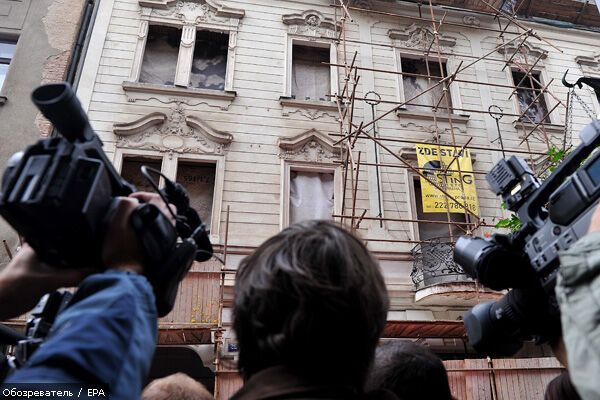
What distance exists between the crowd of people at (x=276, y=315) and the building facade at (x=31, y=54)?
8.28m

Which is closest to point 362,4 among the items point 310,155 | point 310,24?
point 310,24

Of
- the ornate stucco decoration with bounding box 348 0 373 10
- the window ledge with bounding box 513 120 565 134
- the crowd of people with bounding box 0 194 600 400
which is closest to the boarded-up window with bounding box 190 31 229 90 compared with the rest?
the ornate stucco decoration with bounding box 348 0 373 10

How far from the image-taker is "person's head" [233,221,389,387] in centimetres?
99

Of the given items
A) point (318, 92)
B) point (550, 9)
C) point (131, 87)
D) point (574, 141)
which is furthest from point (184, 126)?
point (550, 9)

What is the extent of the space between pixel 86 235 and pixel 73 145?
0.23 metres

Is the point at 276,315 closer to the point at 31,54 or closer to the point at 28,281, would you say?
the point at 28,281

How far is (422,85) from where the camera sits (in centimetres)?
1023

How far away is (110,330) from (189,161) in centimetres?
775

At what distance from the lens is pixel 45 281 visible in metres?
1.26

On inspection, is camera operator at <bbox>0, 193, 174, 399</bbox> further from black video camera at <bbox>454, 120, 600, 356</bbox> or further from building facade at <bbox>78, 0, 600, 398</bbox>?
building facade at <bbox>78, 0, 600, 398</bbox>

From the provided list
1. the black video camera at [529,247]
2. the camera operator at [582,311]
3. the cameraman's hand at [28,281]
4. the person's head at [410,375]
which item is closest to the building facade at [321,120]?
the person's head at [410,375]

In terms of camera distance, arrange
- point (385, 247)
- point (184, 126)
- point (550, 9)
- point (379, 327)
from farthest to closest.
Answer: point (550, 9) → point (184, 126) → point (385, 247) → point (379, 327)

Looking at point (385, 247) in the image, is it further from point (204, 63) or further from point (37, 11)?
point (37, 11)

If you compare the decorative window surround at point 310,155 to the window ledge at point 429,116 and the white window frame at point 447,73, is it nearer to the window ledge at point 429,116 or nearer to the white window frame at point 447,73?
the window ledge at point 429,116
